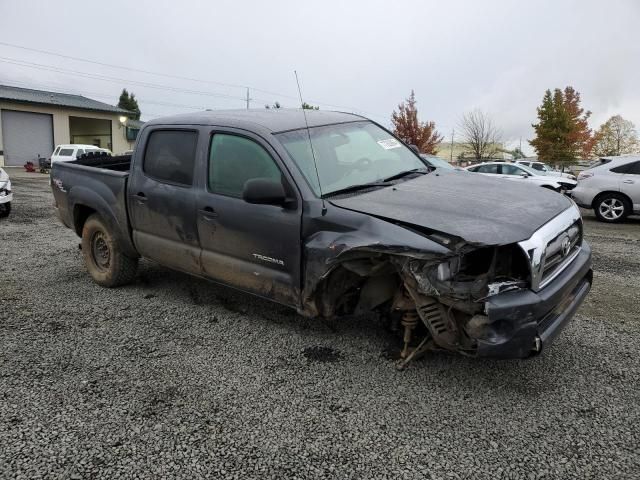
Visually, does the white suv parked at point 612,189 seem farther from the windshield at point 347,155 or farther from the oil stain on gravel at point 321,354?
the oil stain on gravel at point 321,354

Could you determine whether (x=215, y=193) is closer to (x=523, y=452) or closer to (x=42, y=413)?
(x=42, y=413)

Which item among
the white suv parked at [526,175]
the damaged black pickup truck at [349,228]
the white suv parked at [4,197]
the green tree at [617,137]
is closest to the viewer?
the damaged black pickup truck at [349,228]

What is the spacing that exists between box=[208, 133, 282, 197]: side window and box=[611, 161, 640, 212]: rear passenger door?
972 cm

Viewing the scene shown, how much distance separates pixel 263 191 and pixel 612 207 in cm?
1000

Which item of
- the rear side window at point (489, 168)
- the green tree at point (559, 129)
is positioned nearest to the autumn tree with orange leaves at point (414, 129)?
the green tree at point (559, 129)

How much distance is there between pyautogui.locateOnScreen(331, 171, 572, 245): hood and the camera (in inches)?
111

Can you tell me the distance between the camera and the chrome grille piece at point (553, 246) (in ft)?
9.25

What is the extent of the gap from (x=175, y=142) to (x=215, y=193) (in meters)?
0.80

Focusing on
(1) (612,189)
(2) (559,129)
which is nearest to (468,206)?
(1) (612,189)

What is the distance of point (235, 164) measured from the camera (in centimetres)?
393

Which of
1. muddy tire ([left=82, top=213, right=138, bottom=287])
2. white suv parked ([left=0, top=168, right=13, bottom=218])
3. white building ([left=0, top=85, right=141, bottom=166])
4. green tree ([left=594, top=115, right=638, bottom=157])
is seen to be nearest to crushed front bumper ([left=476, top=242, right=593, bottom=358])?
muddy tire ([left=82, top=213, right=138, bottom=287])

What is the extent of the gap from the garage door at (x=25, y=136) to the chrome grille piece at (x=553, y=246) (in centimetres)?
3493

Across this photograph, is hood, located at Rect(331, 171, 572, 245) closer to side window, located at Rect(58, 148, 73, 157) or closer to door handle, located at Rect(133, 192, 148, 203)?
door handle, located at Rect(133, 192, 148, 203)

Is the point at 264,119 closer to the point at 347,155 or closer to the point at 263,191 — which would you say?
the point at 347,155
